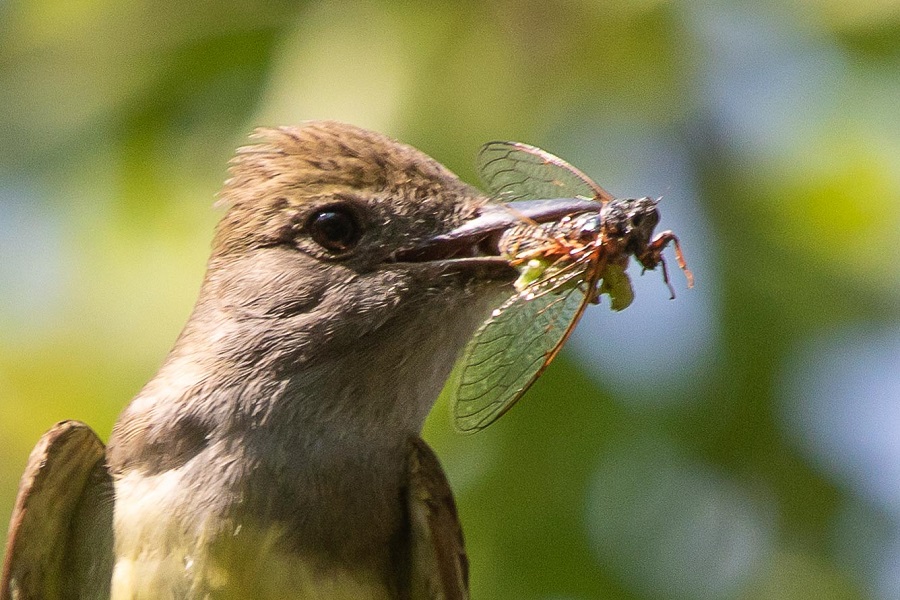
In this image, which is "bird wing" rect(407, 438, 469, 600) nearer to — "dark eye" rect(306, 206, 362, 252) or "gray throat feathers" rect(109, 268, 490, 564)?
"gray throat feathers" rect(109, 268, 490, 564)

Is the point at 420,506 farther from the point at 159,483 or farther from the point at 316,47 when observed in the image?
the point at 316,47

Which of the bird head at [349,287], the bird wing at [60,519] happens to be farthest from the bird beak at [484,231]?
the bird wing at [60,519]

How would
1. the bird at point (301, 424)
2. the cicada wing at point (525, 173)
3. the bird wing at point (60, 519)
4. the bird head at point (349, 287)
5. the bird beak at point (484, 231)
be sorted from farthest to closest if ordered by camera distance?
the cicada wing at point (525, 173) < the bird beak at point (484, 231) < the bird head at point (349, 287) < the bird wing at point (60, 519) < the bird at point (301, 424)

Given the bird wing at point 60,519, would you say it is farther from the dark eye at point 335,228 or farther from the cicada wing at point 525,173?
the cicada wing at point 525,173

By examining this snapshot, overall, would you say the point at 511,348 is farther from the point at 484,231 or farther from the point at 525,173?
the point at 525,173

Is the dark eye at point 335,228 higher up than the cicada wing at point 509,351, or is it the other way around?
the dark eye at point 335,228

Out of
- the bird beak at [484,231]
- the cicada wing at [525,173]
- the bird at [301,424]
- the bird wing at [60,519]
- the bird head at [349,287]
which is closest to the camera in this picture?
the bird at [301,424]

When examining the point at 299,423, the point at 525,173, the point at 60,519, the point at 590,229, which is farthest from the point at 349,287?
the point at 60,519

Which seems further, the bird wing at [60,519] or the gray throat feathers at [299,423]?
the bird wing at [60,519]
